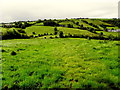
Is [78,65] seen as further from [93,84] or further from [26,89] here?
[26,89]

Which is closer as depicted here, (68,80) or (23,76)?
(68,80)

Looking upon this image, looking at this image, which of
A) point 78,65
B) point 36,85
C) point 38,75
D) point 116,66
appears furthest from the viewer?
point 78,65

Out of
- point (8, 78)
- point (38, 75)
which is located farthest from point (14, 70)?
point (38, 75)

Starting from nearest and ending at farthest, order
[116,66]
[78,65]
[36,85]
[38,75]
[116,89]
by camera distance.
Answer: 1. [116,89]
2. [36,85]
3. [38,75]
4. [116,66]
5. [78,65]

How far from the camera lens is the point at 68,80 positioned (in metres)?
13.0

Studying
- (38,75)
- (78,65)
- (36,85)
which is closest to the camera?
(36,85)

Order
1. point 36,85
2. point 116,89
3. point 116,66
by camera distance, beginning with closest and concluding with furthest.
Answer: point 116,89 < point 36,85 < point 116,66

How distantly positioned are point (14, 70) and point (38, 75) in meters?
3.83

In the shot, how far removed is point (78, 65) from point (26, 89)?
7372mm

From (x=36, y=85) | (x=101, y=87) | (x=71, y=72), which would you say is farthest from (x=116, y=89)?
(x=36, y=85)

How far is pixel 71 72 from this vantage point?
49.2 ft

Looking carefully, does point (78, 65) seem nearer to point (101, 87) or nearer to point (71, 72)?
point (71, 72)

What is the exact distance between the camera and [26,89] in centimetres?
1191

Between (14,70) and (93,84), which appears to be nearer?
(93,84)
